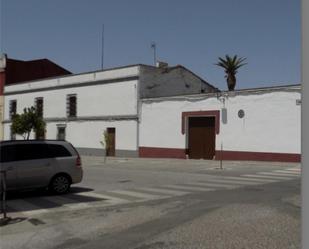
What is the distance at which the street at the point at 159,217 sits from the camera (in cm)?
739

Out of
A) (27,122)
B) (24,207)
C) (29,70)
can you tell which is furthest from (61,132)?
(24,207)

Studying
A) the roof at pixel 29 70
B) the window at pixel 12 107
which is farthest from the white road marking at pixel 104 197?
the roof at pixel 29 70

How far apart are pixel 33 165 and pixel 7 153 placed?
32.4 inches

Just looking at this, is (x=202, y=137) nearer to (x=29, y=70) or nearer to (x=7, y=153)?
(x=7, y=153)

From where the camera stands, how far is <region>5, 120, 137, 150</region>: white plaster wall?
36188 mm

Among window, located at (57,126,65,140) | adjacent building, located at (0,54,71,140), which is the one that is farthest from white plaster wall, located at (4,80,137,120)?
adjacent building, located at (0,54,71,140)

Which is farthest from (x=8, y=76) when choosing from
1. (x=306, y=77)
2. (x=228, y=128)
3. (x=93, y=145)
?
(x=306, y=77)

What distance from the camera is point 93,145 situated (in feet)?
131

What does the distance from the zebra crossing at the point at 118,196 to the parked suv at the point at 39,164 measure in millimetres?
503

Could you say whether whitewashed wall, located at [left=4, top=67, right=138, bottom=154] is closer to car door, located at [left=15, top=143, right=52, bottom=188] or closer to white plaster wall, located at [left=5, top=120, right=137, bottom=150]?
white plaster wall, located at [left=5, top=120, right=137, bottom=150]

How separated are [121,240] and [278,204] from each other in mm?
4527

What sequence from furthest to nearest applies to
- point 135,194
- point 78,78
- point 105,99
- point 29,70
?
point 29,70
point 78,78
point 105,99
point 135,194

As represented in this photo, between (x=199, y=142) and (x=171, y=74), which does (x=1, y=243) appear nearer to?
(x=199, y=142)

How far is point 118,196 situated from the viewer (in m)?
13.6
